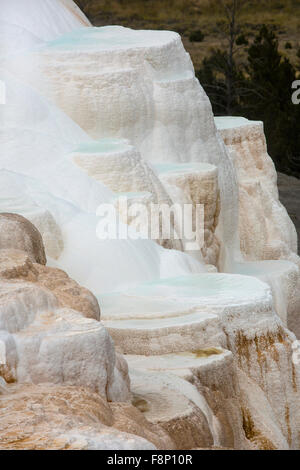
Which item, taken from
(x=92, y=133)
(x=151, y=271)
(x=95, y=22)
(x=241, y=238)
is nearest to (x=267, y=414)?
(x=151, y=271)

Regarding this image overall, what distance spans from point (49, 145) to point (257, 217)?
3903 mm

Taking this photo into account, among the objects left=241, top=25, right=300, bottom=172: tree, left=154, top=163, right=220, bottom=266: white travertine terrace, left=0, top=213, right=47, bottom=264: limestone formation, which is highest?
left=0, top=213, right=47, bottom=264: limestone formation

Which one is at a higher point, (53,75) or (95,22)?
(53,75)

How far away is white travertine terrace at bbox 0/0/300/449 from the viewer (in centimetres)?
478

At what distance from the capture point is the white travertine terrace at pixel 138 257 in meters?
4.78

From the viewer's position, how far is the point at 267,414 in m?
7.10

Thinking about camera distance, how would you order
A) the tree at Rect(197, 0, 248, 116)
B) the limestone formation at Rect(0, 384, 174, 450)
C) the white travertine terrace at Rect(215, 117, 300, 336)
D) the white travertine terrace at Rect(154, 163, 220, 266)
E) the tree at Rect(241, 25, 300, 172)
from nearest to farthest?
the limestone formation at Rect(0, 384, 174, 450), the white travertine terrace at Rect(154, 163, 220, 266), the white travertine terrace at Rect(215, 117, 300, 336), the tree at Rect(197, 0, 248, 116), the tree at Rect(241, 25, 300, 172)

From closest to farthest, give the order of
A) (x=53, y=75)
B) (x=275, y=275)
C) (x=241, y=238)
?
(x=53, y=75) < (x=275, y=275) < (x=241, y=238)

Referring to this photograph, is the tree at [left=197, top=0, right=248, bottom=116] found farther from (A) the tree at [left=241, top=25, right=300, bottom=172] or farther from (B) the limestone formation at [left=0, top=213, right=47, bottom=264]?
(B) the limestone formation at [left=0, top=213, right=47, bottom=264]

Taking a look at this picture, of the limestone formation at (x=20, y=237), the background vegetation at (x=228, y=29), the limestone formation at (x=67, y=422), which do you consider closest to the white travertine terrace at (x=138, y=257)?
the limestone formation at (x=67, y=422)

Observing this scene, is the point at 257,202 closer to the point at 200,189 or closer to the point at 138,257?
the point at 200,189

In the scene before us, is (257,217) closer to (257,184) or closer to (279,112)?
(257,184)

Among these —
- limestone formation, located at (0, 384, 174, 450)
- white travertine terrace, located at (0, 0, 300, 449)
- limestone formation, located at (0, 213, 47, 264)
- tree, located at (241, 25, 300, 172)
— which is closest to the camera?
limestone formation, located at (0, 384, 174, 450)

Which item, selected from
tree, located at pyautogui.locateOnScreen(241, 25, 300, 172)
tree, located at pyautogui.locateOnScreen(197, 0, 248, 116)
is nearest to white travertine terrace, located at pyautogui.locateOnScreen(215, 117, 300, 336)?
tree, located at pyautogui.locateOnScreen(197, 0, 248, 116)
